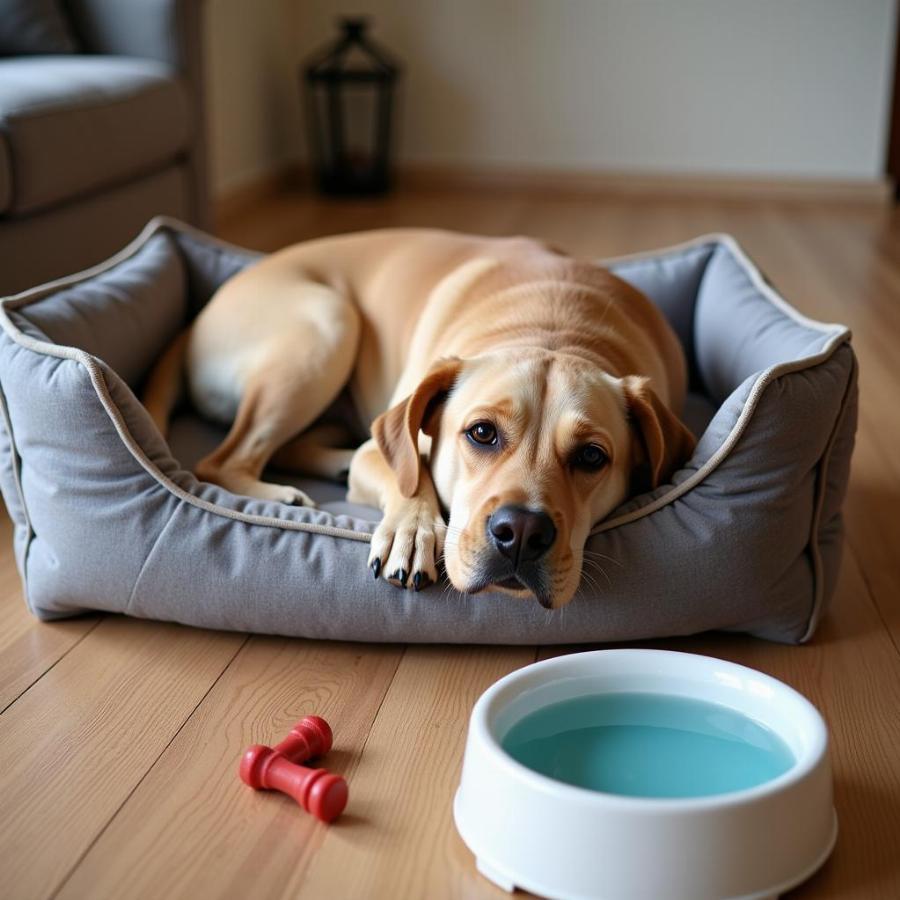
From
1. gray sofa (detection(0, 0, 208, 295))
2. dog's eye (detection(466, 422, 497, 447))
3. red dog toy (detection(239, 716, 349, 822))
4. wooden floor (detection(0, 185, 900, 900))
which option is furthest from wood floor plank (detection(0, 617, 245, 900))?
gray sofa (detection(0, 0, 208, 295))

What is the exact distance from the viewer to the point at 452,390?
195cm

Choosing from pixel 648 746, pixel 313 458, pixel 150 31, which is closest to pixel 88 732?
pixel 648 746

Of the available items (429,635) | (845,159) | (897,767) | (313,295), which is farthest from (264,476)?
(845,159)

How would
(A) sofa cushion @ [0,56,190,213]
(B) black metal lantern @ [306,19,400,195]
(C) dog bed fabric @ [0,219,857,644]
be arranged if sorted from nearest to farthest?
1. (C) dog bed fabric @ [0,219,857,644]
2. (A) sofa cushion @ [0,56,190,213]
3. (B) black metal lantern @ [306,19,400,195]

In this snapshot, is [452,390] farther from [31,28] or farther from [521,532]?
[31,28]

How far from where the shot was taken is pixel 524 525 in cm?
→ 165

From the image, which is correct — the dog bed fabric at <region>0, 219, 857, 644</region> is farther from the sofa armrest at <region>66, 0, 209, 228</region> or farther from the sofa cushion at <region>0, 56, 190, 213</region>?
the sofa armrest at <region>66, 0, 209, 228</region>

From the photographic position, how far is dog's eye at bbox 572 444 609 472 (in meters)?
1.80

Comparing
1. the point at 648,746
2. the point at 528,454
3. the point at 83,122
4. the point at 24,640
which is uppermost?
the point at 83,122

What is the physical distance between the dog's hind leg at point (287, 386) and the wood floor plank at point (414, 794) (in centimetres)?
59

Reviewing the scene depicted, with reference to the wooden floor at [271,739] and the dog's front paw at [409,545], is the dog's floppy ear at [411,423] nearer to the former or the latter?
the dog's front paw at [409,545]

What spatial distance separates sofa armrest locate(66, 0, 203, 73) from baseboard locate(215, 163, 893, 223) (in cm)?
219

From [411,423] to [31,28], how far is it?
2.54m

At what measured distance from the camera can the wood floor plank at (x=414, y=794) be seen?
1381 mm
